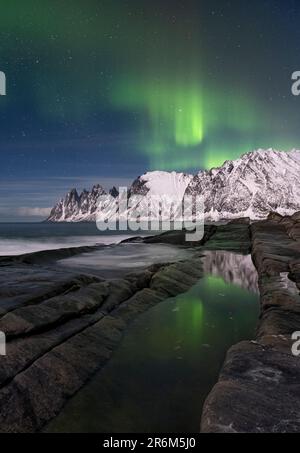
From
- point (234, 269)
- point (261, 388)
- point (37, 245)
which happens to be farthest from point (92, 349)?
point (37, 245)

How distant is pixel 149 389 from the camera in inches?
388

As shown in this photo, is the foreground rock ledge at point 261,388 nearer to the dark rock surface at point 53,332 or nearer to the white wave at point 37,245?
the dark rock surface at point 53,332

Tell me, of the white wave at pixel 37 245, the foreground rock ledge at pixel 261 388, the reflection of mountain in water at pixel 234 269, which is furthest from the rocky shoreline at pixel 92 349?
the white wave at pixel 37 245

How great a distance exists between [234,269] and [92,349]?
852 inches

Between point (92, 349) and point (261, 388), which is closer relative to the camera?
point (261, 388)

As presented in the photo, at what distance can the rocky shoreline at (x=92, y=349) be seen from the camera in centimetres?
694

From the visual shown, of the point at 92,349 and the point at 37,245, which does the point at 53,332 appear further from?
the point at 37,245

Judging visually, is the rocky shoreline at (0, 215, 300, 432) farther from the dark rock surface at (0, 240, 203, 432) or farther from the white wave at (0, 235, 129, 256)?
the white wave at (0, 235, 129, 256)

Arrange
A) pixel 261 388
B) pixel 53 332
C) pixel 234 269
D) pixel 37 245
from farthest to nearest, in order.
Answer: pixel 37 245 < pixel 234 269 < pixel 53 332 < pixel 261 388

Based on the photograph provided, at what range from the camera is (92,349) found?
38.7 feet

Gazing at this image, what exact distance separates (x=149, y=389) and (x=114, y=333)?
4.18 metres

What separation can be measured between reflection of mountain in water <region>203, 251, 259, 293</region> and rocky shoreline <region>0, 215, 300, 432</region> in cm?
483
